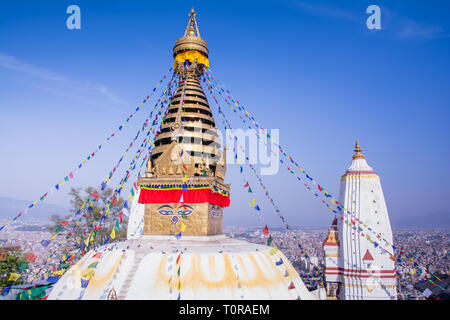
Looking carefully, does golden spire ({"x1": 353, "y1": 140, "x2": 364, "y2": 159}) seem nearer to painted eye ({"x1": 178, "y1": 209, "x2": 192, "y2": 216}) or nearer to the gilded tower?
the gilded tower

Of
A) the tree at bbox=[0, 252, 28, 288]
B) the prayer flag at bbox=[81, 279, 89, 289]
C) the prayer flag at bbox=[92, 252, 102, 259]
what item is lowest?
the tree at bbox=[0, 252, 28, 288]

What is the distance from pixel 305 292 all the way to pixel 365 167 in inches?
176

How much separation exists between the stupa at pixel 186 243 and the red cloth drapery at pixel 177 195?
0.12 feet

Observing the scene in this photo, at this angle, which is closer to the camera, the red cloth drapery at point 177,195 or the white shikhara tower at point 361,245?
the white shikhara tower at point 361,245

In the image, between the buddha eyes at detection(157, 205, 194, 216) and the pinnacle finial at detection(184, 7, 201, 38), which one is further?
the pinnacle finial at detection(184, 7, 201, 38)

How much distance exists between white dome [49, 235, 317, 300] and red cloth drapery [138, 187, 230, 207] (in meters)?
1.79

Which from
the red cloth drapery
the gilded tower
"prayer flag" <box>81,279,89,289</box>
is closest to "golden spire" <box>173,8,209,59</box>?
the gilded tower

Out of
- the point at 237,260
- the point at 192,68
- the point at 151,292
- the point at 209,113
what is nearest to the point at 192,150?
the point at 209,113

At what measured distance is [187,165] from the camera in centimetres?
1119

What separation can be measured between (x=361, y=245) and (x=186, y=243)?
5481 mm

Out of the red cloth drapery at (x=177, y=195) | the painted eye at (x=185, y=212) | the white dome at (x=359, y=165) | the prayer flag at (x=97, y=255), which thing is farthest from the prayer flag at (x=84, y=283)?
the white dome at (x=359, y=165)

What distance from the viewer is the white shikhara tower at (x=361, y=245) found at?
29.5ft

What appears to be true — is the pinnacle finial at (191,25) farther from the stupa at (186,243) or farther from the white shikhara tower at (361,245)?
the white shikhara tower at (361,245)

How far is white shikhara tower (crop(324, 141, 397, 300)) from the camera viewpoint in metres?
8.98
